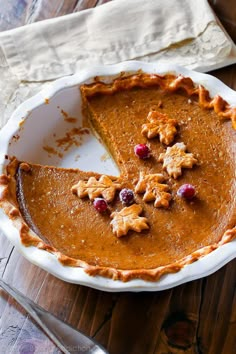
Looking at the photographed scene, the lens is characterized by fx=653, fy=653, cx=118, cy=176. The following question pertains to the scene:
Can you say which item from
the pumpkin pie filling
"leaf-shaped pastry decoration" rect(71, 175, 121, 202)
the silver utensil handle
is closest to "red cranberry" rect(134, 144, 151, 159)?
the pumpkin pie filling

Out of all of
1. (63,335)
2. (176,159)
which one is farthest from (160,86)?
(63,335)

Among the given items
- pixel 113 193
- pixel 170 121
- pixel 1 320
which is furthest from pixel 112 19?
pixel 1 320

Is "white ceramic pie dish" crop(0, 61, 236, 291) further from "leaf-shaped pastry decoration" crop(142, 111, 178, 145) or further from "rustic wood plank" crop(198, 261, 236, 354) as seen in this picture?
"rustic wood plank" crop(198, 261, 236, 354)

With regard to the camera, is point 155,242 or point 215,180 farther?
point 215,180

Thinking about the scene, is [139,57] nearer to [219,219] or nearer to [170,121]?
[170,121]

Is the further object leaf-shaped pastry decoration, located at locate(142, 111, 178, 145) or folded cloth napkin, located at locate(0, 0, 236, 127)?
folded cloth napkin, located at locate(0, 0, 236, 127)
